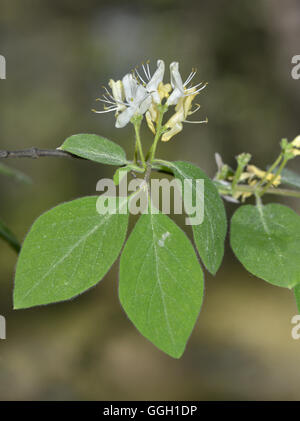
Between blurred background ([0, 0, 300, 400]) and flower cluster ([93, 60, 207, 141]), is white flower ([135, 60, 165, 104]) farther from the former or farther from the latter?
blurred background ([0, 0, 300, 400])

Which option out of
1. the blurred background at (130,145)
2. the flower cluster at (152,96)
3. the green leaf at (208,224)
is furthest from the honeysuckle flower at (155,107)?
the blurred background at (130,145)

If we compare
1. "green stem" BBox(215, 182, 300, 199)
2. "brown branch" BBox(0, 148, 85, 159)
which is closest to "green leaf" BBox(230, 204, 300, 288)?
"green stem" BBox(215, 182, 300, 199)

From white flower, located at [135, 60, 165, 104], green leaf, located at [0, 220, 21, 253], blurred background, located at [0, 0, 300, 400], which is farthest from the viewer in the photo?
blurred background, located at [0, 0, 300, 400]

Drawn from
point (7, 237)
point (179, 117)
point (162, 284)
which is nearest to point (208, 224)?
point (162, 284)

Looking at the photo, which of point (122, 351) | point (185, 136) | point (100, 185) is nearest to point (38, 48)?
point (185, 136)

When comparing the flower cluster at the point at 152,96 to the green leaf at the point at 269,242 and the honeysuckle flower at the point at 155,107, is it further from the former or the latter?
the green leaf at the point at 269,242

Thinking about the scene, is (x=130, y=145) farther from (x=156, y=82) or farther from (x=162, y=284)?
(x=162, y=284)
